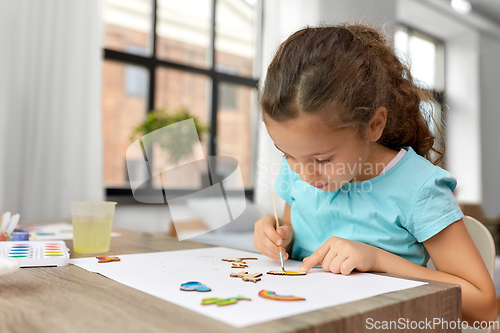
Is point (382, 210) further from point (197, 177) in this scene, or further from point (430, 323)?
point (197, 177)

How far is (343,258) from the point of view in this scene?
61 centimetres

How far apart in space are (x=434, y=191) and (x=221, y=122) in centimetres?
298

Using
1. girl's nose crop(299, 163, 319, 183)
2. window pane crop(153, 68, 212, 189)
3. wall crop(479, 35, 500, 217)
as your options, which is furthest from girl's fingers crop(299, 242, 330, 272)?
wall crop(479, 35, 500, 217)

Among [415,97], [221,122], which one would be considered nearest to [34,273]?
[415,97]

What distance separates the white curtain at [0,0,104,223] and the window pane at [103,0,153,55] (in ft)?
1.73

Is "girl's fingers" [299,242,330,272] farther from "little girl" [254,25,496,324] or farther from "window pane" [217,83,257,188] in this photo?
"window pane" [217,83,257,188]

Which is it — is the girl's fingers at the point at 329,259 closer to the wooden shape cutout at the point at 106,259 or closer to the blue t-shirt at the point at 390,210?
the blue t-shirt at the point at 390,210

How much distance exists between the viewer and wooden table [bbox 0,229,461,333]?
0.36 m

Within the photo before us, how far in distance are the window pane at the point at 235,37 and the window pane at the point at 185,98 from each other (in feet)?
0.83

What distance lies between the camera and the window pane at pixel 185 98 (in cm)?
302

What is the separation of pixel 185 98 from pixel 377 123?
2.74 m

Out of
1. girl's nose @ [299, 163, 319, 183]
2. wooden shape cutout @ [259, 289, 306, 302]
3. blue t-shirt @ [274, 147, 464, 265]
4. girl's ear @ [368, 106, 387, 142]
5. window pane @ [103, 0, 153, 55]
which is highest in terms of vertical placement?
window pane @ [103, 0, 153, 55]

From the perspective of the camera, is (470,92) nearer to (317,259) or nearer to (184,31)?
(184,31)

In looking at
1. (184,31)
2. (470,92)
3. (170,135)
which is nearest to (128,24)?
(184,31)
